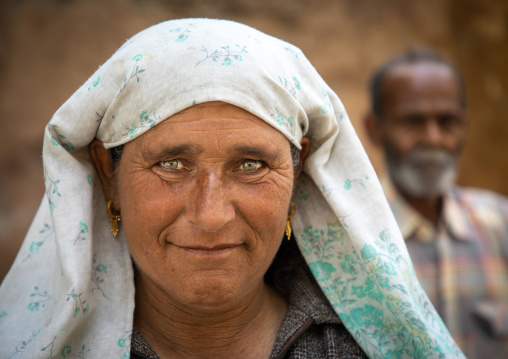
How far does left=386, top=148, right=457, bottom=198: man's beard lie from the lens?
163 inches

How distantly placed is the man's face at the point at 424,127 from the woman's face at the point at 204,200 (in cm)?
259

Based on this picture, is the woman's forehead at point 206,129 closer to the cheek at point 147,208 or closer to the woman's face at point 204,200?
the woman's face at point 204,200

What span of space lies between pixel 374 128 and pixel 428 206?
80 centimetres

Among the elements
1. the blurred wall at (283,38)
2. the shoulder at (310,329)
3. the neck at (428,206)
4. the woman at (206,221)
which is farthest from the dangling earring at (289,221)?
the blurred wall at (283,38)

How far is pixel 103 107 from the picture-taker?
1.73m

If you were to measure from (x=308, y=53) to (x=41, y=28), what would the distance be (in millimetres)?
2591

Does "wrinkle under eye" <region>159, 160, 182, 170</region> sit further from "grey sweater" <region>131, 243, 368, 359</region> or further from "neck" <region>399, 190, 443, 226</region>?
"neck" <region>399, 190, 443, 226</region>

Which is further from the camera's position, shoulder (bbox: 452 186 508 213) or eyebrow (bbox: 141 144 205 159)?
shoulder (bbox: 452 186 508 213)

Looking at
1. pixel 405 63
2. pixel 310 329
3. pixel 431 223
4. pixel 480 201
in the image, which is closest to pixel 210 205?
pixel 310 329

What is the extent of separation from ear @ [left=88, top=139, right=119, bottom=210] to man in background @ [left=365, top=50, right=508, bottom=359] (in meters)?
2.53

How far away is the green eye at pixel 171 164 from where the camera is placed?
1710 millimetres

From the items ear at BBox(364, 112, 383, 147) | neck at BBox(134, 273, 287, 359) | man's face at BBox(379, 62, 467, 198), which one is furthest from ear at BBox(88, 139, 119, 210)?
ear at BBox(364, 112, 383, 147)

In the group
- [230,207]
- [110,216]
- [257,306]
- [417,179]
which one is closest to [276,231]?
[230,207]

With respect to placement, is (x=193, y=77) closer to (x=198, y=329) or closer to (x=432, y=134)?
(x=198, y=329)
